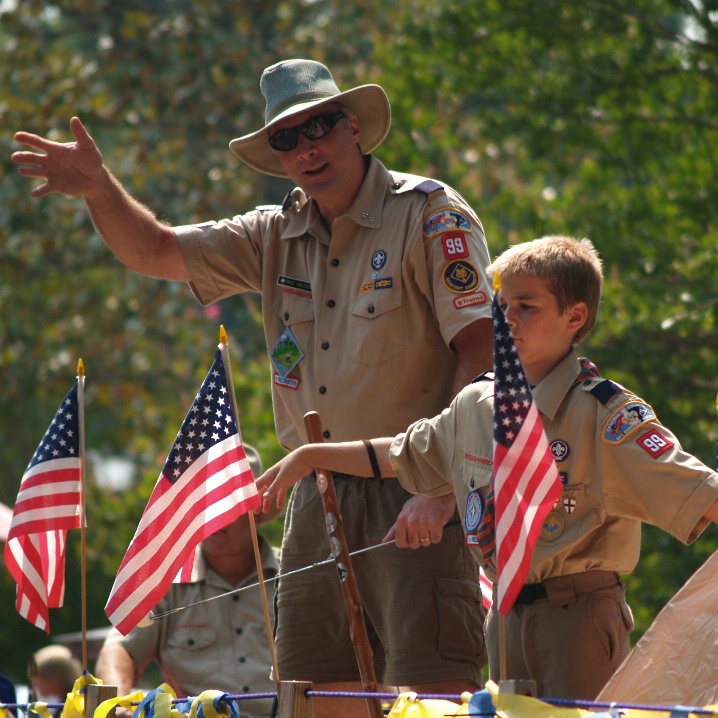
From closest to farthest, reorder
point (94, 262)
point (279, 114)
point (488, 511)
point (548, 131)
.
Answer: point (488, 511)
point (279, 114)
point (548, 131)
point (94, 262)

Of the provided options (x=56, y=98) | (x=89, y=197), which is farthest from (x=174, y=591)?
(x=56, y=98)

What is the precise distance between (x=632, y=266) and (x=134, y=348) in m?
6.97

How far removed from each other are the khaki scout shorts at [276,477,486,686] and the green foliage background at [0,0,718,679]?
14.6ft

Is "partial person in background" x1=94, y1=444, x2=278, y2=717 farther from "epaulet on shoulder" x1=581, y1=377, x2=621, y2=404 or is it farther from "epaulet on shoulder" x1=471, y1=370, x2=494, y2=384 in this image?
"epaulet on shoulder" x1=581, y1=377, x2=621, y2=404

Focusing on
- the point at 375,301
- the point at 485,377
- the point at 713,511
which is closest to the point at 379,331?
the point at 375,301

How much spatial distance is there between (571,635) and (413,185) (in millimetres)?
1670

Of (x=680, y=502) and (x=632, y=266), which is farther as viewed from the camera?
(x=632, y=266)

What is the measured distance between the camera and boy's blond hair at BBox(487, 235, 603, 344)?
149 inches

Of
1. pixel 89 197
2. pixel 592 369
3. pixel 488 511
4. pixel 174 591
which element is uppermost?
pixel 89 197

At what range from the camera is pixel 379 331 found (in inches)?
177

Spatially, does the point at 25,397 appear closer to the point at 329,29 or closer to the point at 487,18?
the point at 329,29

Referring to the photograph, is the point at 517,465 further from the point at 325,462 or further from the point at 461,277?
the point at 461,277

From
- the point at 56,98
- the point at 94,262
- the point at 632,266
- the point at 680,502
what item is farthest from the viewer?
the point at 94,262

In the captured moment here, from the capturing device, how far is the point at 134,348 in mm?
15688
